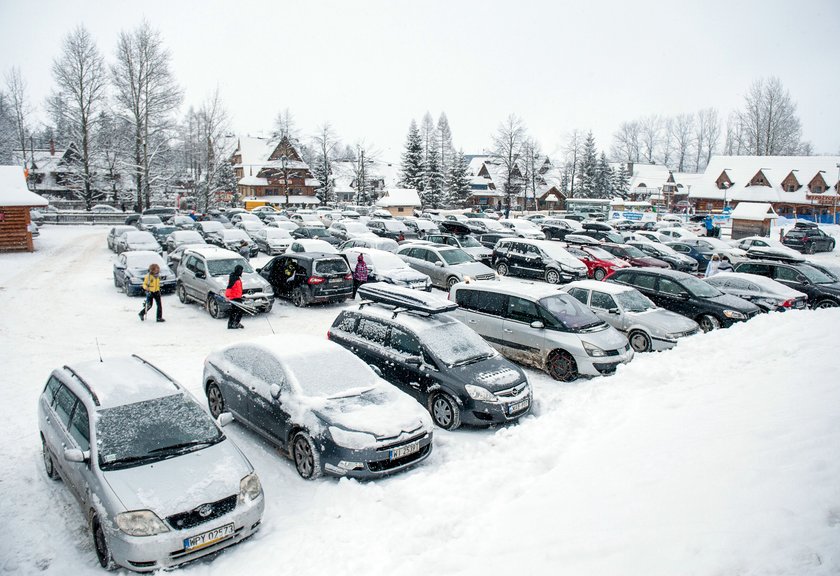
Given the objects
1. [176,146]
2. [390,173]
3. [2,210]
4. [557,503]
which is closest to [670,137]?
[390,173]

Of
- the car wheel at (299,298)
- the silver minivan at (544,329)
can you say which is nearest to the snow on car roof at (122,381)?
the silver minivan at (544,329)

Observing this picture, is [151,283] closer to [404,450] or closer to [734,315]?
[404,450]

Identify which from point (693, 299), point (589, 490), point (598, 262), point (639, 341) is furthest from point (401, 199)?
point (589, 490)

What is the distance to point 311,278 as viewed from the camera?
1588cm

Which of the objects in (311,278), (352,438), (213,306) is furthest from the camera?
(311,278)

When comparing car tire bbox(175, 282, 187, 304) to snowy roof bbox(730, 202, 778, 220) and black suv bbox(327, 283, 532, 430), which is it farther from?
snowy roof bbox(730, 202, 778, 220)

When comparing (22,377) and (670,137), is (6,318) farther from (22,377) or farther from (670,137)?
(670,137)

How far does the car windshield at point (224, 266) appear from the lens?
51.4 ft

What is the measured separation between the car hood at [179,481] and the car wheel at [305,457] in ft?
3.09

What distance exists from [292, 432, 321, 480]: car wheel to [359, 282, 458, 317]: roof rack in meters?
3.34

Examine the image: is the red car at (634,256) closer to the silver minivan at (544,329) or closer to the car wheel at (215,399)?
the silver minivan at (544,329)

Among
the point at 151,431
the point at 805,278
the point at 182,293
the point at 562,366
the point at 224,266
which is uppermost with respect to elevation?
the point at 224,266

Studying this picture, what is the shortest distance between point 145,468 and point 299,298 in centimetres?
1086

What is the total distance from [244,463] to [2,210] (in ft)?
89.8
